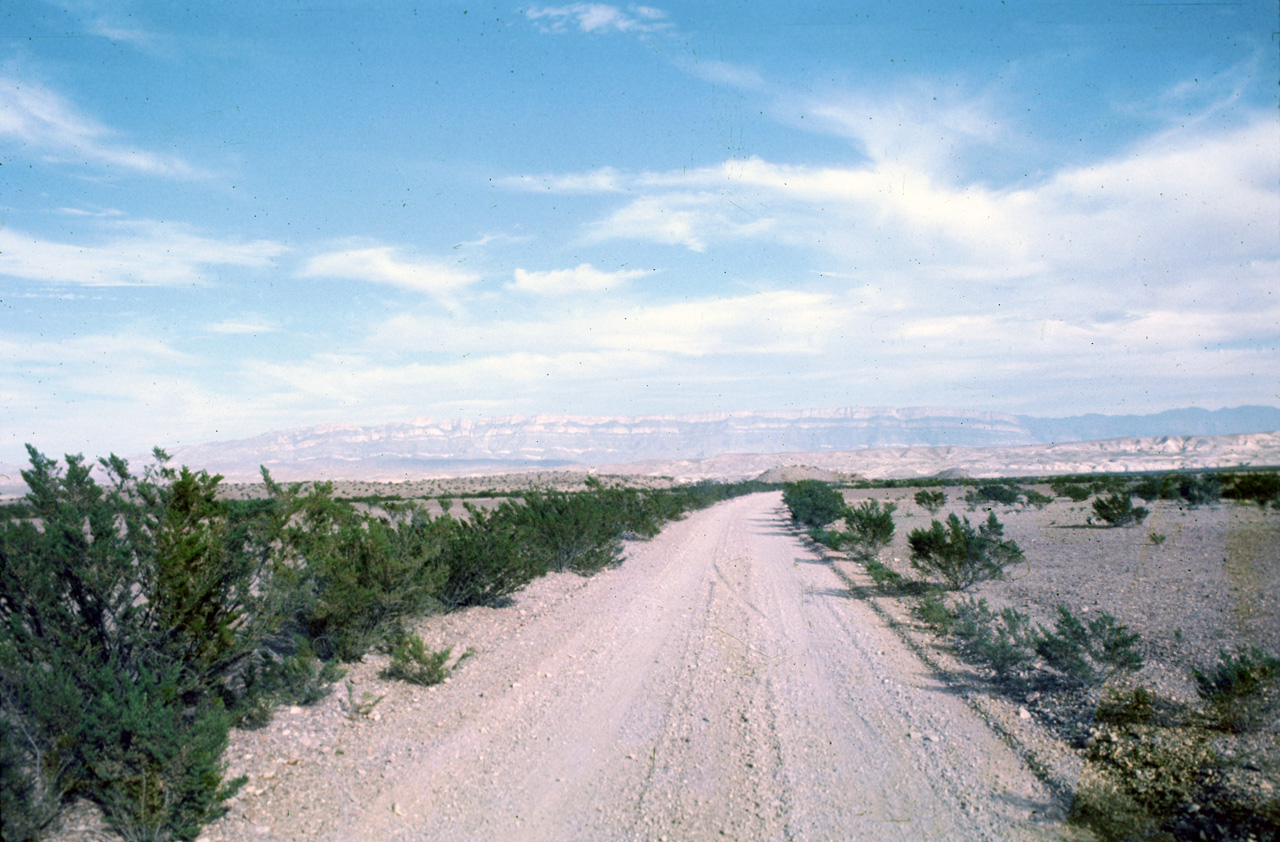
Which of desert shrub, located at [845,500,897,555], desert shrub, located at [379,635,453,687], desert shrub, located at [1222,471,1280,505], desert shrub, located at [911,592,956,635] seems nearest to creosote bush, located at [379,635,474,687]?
desert shrub, located at [379,635,453,687]

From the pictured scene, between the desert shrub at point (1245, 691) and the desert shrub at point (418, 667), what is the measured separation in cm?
740

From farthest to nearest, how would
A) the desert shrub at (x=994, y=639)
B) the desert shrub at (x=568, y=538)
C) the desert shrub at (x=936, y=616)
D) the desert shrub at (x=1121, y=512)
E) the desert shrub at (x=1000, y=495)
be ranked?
the desert shrub at (x=1000, y=495) → the desert shrub at (x=1121, y=512) → the desert shrub at (x=568, y=538) → the desert shrub at (x=936, y=616) → the desert shrub at (x=994, y=639)

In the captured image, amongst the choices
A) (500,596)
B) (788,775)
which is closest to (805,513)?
(500,596)

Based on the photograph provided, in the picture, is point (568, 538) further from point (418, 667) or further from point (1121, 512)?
point (1121, 512)

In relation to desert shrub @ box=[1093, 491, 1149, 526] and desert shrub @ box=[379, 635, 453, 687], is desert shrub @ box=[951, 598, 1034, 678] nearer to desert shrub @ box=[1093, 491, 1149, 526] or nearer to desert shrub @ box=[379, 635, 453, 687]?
desert shrub @ box=[379, 635, 453, 687]

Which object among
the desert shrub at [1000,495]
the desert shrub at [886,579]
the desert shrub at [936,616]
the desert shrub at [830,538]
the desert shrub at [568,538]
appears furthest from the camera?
the desert shrub at [1000,495]

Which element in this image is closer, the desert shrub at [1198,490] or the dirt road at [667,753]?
the dirt road at [667,753]

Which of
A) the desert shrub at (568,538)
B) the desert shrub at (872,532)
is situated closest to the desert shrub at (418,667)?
the desert shrub at (568,538)

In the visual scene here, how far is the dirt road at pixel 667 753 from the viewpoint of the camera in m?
4.82

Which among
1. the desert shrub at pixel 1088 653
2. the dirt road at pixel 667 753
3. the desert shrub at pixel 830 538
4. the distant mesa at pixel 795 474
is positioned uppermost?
the desert shrub at pixel 1088 653

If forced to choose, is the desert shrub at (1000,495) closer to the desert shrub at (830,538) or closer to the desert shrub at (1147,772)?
the desert shrub at (830,538)

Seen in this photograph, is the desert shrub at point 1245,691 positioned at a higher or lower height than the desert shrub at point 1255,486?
lower

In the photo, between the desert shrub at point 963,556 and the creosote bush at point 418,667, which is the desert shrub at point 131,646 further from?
the desert shrub at point 963,556

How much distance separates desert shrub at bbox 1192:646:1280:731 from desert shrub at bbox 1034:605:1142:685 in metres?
1.17
